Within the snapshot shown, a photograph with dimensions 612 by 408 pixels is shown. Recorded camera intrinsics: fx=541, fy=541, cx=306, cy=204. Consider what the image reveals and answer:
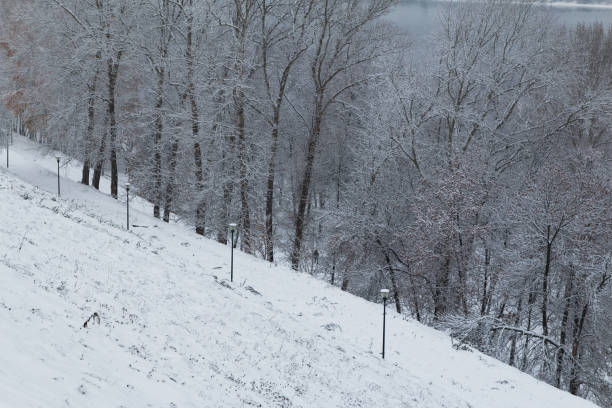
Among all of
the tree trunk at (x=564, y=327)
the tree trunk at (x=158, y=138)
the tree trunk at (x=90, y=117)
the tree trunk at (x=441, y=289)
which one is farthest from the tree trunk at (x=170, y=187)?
the tree trunk at (x=564, y=327)

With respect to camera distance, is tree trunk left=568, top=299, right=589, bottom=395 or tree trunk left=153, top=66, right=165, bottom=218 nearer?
tree trunk left=568, top=299, right=589, bottom=395

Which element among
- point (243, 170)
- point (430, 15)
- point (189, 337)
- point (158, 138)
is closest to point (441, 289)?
point (243, 170)

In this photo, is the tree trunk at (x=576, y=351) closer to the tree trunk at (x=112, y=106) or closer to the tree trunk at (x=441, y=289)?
the tree trunk at (x=441, y=289)

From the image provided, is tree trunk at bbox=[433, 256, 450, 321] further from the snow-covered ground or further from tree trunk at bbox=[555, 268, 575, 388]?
the snow-covered ground

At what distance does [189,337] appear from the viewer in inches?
414

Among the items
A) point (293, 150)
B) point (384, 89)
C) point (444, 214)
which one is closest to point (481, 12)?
point (384, 89)

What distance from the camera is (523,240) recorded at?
70.7 ft

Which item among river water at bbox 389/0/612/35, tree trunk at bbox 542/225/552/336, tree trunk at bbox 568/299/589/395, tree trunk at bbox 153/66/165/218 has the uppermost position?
river water at bbox 389/0/612/35

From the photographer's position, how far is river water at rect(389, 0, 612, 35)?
29.4 metres

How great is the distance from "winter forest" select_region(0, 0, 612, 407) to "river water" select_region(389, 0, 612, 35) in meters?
1.59

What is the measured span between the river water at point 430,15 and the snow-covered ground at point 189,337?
15290mm

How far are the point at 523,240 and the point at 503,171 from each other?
6.24 m

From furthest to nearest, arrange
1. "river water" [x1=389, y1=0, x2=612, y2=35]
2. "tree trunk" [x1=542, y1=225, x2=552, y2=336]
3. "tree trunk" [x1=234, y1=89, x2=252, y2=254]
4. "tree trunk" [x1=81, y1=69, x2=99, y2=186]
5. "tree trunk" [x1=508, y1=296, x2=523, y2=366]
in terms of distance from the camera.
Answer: "river water" [x1=389, y1=0, x2=612, y2=35] < "tree trunk" [x1=81, y1=69, x2=99, y2=186] < "tree trunk" [x1=234, y1=89, x2=252, y2=254] < "tree trunk" [x1=508, y1=296, x2=523, y2=366] < "tree trunk" [x1=542, y1=225, x2=552, y2=336]

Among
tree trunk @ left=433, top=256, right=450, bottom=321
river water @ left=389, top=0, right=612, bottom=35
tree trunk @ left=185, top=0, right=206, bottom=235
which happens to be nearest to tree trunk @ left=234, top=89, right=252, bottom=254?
tree trunk @ left=185, top=0, right=206, bottom=235
